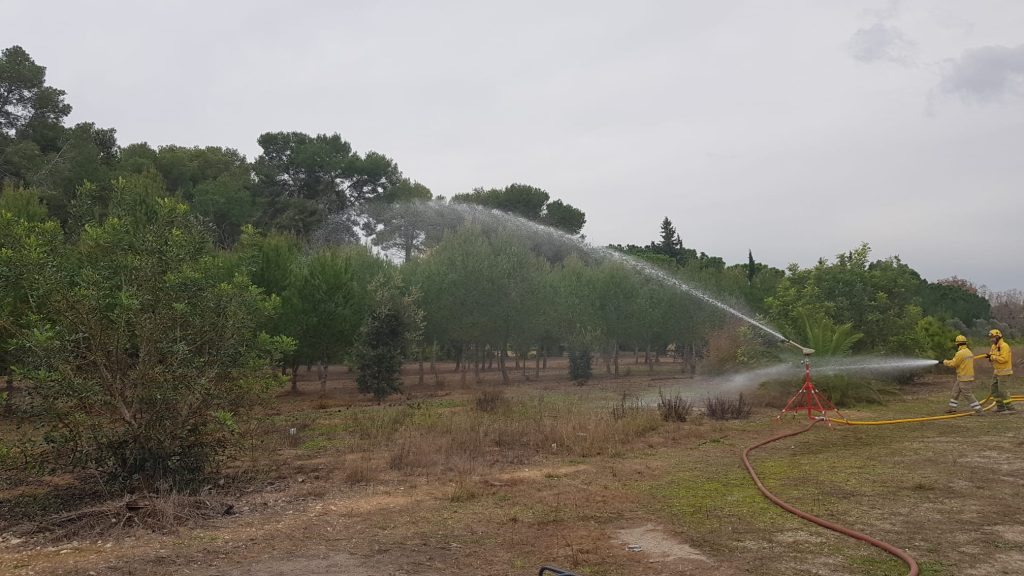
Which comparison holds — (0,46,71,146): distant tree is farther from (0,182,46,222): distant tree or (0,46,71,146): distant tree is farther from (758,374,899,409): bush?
(758,374,899,409): bush

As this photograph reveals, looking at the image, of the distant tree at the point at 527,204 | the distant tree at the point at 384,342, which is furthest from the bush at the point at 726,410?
the distant tree at the point at 527,204

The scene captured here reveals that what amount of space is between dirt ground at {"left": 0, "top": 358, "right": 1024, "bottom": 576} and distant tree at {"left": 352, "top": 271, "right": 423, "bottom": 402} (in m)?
13.0

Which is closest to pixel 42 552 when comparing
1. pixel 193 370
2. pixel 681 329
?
pixel 193 370

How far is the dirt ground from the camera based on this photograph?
21.0 feet

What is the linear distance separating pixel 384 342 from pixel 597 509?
68.4 feet

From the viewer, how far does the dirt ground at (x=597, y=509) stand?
253 inches

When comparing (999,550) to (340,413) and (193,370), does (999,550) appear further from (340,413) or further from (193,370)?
(340,413)

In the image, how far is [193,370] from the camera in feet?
30.6

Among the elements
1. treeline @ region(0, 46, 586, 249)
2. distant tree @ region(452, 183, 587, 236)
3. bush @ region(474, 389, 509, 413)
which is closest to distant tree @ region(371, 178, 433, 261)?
treeline @ region(0, 46, 586, 249)

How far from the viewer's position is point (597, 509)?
841 cm

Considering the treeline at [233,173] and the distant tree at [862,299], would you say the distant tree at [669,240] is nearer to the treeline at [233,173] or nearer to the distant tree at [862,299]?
the treeline at [233,173]

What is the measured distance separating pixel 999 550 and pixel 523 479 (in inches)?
234

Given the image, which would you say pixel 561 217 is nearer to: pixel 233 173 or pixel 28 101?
pixel 233 173

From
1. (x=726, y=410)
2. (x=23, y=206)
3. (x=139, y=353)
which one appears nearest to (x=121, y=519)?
(x=139, y=353)
